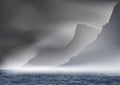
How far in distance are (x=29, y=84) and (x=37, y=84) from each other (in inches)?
75.3

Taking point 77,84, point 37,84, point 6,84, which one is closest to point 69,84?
point 77,84

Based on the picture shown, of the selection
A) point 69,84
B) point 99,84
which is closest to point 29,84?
point 69,84

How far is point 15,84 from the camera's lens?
3479 inches

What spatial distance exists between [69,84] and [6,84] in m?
13.3

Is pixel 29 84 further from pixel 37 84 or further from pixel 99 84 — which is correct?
pixel 99 84

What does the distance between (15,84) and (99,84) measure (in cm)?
1746

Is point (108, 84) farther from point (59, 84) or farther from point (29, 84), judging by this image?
point (29, 84)

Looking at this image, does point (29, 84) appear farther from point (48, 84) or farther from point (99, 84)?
point (99, 84)

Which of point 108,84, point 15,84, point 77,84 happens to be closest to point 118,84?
point 108,84

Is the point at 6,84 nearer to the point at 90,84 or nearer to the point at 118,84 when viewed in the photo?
the point at 90,84

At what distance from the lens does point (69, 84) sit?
91500 millimetres

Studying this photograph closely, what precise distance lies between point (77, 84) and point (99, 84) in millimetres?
4585

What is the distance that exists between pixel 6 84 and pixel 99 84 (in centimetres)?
1929

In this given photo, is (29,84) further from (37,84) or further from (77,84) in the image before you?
(77,84)
